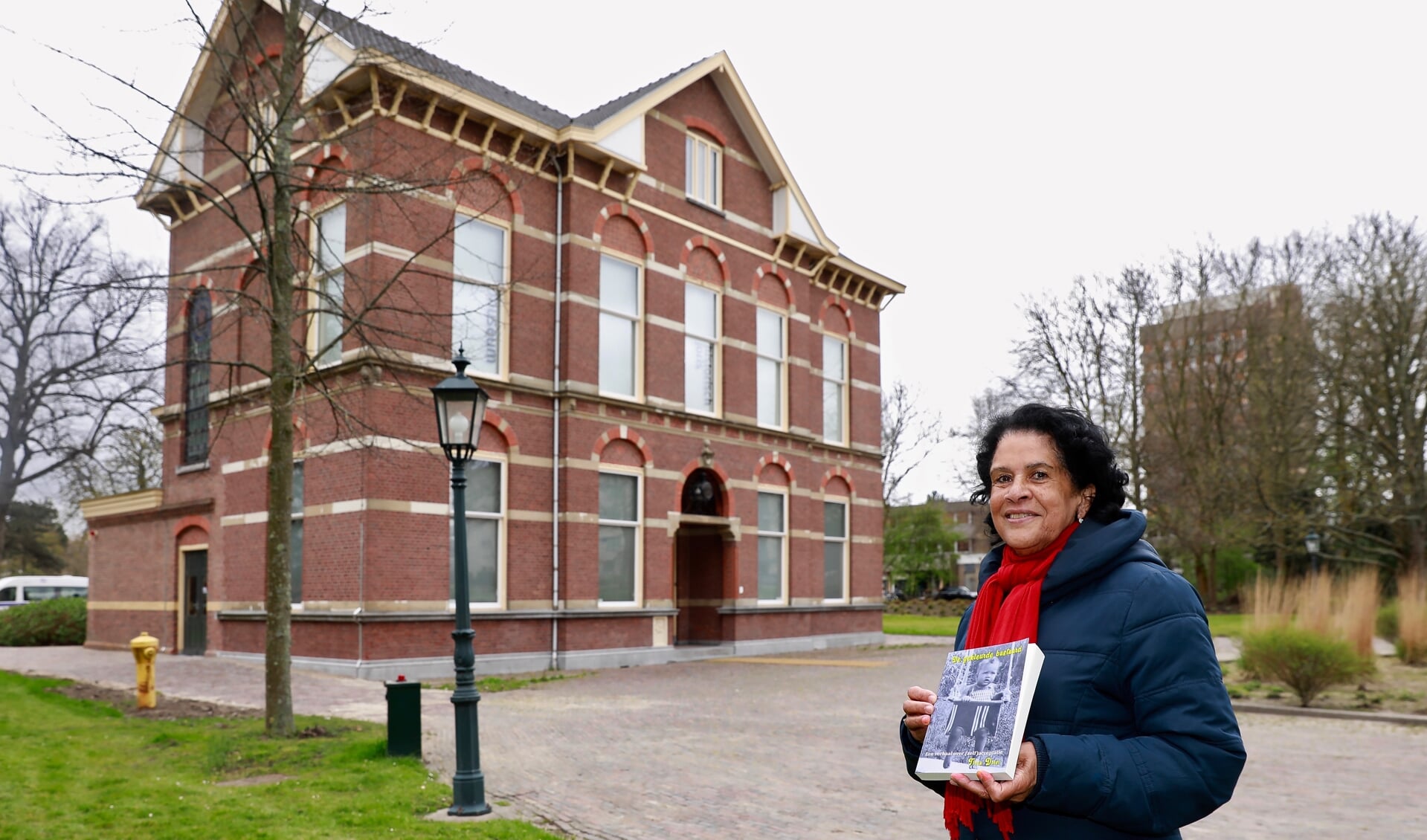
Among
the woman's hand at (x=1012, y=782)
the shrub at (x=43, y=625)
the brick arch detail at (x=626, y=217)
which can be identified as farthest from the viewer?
the shrub at (x=43, y=625)

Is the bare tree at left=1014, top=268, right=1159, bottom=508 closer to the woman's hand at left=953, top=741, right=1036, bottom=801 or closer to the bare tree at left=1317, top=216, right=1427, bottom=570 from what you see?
the bare tree at left=1317, top=216, right=1427, bottom=570

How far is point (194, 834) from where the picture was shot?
7.02m

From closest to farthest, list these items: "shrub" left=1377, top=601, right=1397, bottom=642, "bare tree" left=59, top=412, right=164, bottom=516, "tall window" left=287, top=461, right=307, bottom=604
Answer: "tall window" left=287, top=461, right=307, bottom=604 → "shrub" left=1377, top=601, right=1397, bottom=642 → "bare tree" left=59, top=412, right=164, bottom=516

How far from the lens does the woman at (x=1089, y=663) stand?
2350 millimetres

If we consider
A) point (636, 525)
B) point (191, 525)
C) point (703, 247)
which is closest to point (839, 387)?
point (703, 247)

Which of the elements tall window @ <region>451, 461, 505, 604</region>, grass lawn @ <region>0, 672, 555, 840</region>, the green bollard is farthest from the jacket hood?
tall window @ <region>451, 461, 505, 604</region>

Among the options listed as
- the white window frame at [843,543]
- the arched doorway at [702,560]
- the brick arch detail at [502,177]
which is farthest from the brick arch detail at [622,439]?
the white window frame at [843,543]

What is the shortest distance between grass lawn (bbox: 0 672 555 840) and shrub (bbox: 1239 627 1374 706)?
37.8 ft

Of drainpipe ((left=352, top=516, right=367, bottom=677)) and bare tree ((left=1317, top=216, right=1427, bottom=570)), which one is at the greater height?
bare tree ((left=1317, top=216, right=1427, bottom=570))

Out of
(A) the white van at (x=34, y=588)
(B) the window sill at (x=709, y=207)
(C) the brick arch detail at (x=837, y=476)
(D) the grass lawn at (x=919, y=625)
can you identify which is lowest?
(D) the grass lawn at (x=919, y=625)

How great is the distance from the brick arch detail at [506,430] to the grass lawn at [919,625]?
12555 millimetres

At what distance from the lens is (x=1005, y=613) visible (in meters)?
2.66

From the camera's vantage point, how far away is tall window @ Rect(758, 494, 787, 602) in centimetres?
2488

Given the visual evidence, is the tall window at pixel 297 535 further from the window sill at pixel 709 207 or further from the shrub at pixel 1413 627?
the shrub at pixel 1413 627
